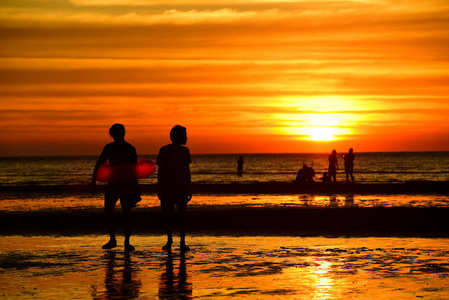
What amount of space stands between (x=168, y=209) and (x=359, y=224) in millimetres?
5517

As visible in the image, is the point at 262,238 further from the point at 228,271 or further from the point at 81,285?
the point at 81,285

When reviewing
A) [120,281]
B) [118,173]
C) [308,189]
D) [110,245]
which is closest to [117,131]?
[118,173]

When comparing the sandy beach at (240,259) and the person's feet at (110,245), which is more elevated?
the person's feet at (110,245)

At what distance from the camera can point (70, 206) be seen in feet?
81.4

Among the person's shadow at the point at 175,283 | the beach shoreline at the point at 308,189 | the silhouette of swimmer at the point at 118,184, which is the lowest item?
the person's shadow at the point at 175,283

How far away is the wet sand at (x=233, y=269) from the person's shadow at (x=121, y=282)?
11 mm

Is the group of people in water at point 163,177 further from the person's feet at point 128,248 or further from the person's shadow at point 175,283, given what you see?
the person's shadow at point 175,283

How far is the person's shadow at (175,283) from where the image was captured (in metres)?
7.79

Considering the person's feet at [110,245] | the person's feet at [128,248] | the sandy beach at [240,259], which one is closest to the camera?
the sandy beach at [240,259]

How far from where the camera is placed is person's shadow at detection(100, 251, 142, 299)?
7.84 metres

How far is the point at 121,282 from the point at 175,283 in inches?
26.5

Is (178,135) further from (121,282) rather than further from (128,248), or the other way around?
(121,282)

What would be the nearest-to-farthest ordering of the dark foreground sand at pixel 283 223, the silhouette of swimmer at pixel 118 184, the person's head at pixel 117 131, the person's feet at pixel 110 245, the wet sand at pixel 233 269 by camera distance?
the wet sand at pixel 233 269 → the person's feet at pixel 110 245 → the silhouette of swimmer at pixel 118 184 → the person's head at pixel 117 131 → the dark foreground sand at pixel 283 223

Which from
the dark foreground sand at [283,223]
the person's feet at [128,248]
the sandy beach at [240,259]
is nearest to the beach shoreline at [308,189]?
the dark foreground sand at [283,223]
